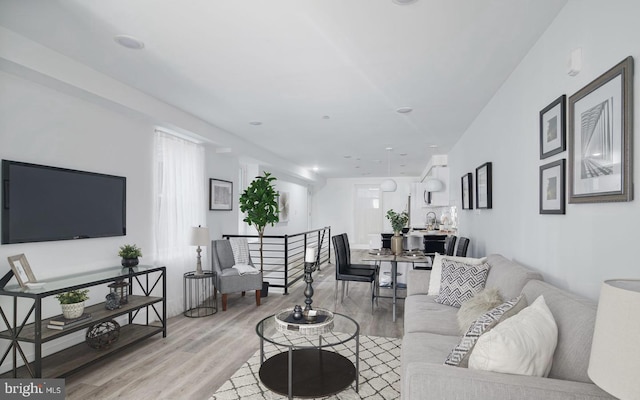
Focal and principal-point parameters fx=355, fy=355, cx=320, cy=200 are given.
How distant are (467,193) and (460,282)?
2445mm

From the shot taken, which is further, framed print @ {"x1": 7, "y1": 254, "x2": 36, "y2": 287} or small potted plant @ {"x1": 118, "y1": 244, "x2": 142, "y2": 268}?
small potted plant @ {"x1": 118, "y1": 244, "x2": 142, "y2": 268}

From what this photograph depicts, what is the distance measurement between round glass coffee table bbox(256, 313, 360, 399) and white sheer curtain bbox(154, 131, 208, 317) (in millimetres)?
2377

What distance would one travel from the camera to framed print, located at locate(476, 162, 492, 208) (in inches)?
154

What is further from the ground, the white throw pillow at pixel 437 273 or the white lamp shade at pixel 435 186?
the white lamp shade at pixel 435 186

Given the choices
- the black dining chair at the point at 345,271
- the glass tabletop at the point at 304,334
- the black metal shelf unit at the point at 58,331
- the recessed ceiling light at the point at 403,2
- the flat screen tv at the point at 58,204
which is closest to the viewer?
the recessed ceiling light at the point at 403,2

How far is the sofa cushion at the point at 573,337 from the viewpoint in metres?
1.42

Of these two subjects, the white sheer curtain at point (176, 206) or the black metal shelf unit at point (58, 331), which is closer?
the black metal shelf unit at point (58, 331)

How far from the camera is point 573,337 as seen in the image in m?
1.50

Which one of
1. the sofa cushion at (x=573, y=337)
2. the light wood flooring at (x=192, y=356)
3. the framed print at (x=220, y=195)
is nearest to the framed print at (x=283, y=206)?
the framed print at (x=220, y=195)

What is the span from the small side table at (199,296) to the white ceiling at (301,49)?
212 centimetres

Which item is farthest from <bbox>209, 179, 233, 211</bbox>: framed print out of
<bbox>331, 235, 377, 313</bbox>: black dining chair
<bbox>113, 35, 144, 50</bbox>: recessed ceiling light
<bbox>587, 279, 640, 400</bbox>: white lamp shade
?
<bbox>587, 279, 640, 400</bbox>: white lamp shade

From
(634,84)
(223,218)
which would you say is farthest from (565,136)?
(223,218)

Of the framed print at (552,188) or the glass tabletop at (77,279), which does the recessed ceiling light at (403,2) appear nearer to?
the framed print at (552,188)

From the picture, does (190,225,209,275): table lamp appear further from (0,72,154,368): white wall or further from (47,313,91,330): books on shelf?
(47,313,91,330): books on shelf
